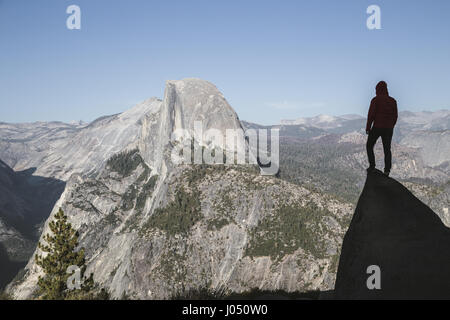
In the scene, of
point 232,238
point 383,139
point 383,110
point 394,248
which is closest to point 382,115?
point 383,110

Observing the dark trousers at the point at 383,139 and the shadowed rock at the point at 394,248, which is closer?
the shadowed rock at the point at 394,248

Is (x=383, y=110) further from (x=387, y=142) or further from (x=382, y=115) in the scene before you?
(x=387, y=142)

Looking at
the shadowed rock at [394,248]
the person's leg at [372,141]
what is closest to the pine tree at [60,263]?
the shadowed rock at [394,248]

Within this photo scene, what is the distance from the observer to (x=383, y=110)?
51.6 feet

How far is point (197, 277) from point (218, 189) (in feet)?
133

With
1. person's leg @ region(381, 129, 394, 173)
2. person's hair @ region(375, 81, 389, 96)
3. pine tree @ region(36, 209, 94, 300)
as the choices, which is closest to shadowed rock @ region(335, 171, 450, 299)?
person's leg @ region(381, 129, 394, 173)

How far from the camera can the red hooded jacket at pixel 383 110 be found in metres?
15.7

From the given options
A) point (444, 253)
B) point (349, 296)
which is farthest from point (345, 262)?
point (444, 253)

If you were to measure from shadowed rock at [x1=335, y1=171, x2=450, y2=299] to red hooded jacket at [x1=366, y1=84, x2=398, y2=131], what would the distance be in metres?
2.80

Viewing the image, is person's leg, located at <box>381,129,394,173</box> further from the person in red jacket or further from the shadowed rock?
the shadowed rock

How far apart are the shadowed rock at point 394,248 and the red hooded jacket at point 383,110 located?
110 inches

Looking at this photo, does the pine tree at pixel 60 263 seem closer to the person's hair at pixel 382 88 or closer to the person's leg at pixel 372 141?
the person's leg at pixel 372 141

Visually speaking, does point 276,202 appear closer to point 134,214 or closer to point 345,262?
point 134,214

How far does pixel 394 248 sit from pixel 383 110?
6755mm
